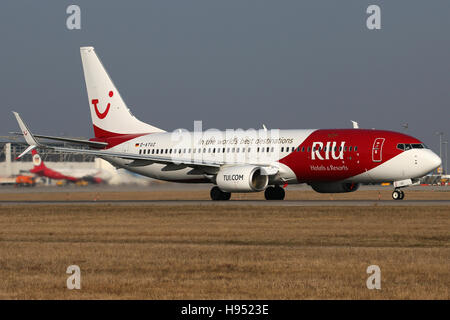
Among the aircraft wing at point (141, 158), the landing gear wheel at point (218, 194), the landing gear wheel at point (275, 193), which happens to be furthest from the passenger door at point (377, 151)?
the landing gear wheel at point (218, 194)

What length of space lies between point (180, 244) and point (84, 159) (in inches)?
1866

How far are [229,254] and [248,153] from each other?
94.4ft

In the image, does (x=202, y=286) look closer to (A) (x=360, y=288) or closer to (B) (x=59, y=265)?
(A) (x=360, y=288)

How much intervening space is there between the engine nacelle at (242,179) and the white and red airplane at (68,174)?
660 inches

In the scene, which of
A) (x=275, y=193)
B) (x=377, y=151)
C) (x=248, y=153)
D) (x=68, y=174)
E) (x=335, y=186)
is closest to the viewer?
(x=377, y=151)

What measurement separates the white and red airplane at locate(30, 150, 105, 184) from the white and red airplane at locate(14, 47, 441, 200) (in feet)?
20.6

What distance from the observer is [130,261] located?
63.7 feet

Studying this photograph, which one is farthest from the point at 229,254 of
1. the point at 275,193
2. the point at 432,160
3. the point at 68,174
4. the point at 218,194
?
the point at 68,174

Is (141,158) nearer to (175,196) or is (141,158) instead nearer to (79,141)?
(79,141)

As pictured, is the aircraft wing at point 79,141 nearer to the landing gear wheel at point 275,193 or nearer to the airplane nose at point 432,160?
the landing gear wheel at point 275,193

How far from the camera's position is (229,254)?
20750mm

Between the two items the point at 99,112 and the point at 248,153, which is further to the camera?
the point at 99,112

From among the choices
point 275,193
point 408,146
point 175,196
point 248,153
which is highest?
point 408,146
